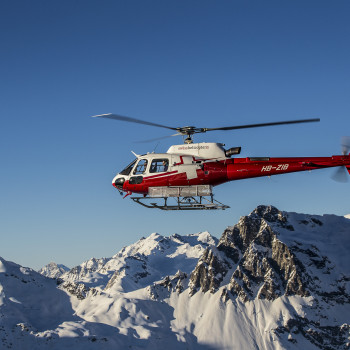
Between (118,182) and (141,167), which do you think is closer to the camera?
(141,167)

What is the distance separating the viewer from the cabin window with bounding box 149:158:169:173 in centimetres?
5212

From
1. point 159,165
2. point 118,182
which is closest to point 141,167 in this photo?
point 159,165

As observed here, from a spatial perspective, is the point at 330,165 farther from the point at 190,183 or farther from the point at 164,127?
the point at 164,127

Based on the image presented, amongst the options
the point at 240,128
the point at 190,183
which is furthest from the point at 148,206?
the point at 240,128

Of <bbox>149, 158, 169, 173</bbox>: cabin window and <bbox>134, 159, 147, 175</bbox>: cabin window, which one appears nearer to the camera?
<bbox>149, 158, 169, 173</bbox>: cabin window

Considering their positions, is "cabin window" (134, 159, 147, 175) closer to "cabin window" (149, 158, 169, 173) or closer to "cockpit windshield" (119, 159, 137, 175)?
"cockpit windshield" (119, 159, 137, 175)

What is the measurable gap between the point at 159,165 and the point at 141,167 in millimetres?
2074

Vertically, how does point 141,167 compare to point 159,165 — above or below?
above

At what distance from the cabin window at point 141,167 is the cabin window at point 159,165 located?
0.82 meters

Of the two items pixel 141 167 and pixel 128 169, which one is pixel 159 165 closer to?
pixel 141 167

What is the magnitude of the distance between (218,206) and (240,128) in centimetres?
814

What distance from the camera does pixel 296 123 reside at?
4216cm

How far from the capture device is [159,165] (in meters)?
52.5

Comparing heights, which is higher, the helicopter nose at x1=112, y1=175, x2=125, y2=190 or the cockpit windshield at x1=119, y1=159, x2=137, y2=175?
the cockpit windshield at x1=119, y1=159, x2=137, y2=175
